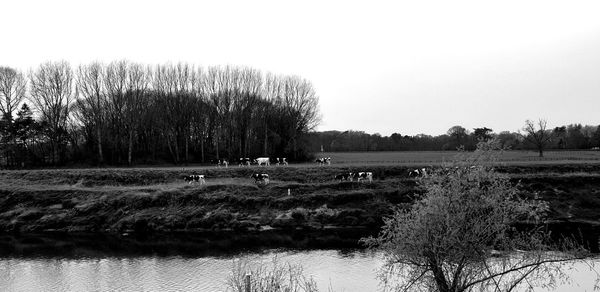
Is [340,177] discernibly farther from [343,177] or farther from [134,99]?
[134,99]

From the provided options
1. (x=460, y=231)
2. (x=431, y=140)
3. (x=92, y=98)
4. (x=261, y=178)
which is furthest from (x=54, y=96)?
(x=431, y=140)

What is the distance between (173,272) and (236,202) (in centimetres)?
1960

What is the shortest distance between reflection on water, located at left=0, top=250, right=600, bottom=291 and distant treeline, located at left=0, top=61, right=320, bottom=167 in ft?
147

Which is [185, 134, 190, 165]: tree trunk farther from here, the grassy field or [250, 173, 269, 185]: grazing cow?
[250, 173, 269, 185]: grazing cow

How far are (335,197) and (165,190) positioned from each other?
17.8 meters

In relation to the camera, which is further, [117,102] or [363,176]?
[117,102]

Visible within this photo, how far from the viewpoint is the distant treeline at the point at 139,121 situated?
76.4m

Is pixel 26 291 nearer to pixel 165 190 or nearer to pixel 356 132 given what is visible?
pixel 165 190

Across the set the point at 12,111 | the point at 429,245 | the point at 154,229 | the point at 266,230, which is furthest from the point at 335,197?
the point at 12,111

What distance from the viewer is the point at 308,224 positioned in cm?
4497

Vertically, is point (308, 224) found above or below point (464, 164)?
below

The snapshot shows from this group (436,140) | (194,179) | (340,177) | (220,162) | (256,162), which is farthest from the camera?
(436,140)

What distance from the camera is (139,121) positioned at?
78.1 meters

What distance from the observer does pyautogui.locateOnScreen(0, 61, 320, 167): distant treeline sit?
76375 mm
